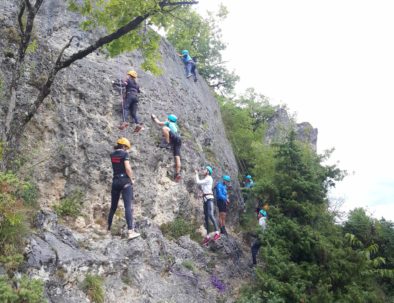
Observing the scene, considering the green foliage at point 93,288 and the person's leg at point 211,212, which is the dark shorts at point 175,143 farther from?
the green foliage at point 93,288

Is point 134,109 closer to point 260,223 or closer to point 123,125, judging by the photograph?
point 123,125

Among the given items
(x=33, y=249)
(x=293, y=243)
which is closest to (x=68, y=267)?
(x=33, y=249)

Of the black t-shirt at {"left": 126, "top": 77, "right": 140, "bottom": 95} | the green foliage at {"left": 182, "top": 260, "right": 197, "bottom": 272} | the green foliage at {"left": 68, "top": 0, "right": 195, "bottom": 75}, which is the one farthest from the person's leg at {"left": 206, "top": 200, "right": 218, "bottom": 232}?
the green foliage at {"left": 68, "top": 0, "right": 195, "bottom": 75}

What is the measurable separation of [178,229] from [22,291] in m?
6.30

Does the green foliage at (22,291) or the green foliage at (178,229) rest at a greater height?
the green foliage at (178,229)

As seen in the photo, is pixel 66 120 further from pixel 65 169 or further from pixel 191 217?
pixel 191 217

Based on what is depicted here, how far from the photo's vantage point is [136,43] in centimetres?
1028

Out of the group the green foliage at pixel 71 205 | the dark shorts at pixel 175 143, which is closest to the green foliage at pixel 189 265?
the green foliage at pixel 71 205

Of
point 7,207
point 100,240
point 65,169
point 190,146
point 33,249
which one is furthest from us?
point 190,146

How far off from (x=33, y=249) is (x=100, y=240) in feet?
7.27

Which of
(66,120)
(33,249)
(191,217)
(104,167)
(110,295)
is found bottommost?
(110,295)

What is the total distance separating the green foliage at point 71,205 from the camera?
9981 mm

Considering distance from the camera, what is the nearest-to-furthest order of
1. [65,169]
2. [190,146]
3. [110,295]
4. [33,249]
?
[33,249], [110,295], [65,169], [190,146]

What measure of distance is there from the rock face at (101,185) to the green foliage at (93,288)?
11 cm
